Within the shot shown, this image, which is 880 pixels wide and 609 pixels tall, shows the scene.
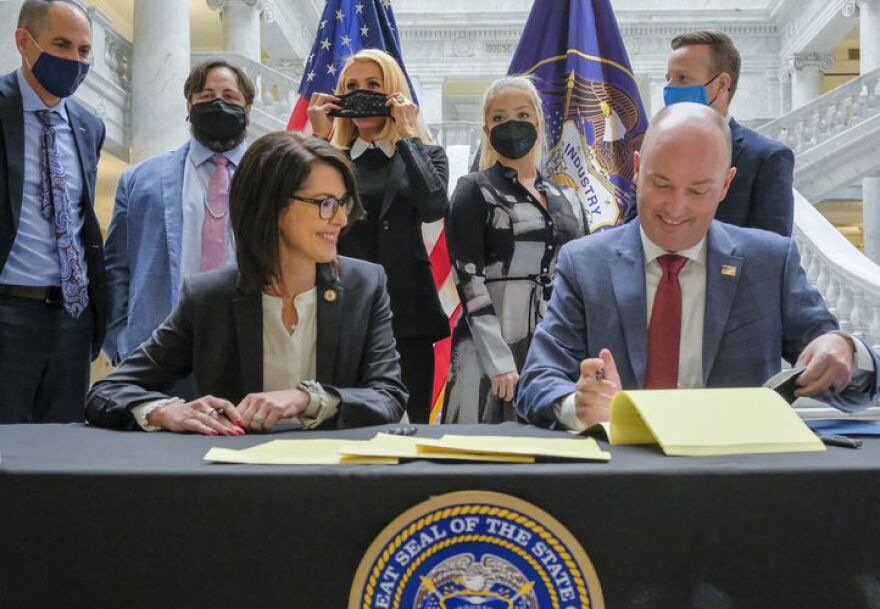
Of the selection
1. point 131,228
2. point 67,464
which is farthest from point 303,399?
point 131,228

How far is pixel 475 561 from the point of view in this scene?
3.53 ft

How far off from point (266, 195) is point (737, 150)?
5.17ft

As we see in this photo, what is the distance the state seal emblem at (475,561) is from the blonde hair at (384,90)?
2.22 m

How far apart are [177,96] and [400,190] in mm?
8513

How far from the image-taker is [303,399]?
1.84 m

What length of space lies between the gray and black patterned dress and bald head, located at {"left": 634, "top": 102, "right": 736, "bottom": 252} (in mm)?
1098

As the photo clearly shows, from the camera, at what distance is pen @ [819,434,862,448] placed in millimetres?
1369

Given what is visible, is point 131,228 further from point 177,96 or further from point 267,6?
point 267,6

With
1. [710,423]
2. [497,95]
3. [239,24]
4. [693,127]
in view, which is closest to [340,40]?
[497,95]

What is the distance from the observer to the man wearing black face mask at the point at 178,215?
324 cm

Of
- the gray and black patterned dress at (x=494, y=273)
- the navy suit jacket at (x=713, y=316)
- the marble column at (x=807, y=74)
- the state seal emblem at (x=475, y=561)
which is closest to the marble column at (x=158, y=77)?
the gray and black patterned dress at (x=494, y=273)

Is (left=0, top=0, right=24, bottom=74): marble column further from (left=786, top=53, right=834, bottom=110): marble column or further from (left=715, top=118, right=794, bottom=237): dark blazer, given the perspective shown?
(left=786, top=53, right=834, bottom=110): marble column

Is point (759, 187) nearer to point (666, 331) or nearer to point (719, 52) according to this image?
point (719, 52)

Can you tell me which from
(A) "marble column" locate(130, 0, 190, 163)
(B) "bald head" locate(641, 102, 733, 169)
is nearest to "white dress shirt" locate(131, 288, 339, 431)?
(B) "bald head" locate(641, 102, 733, 169)
